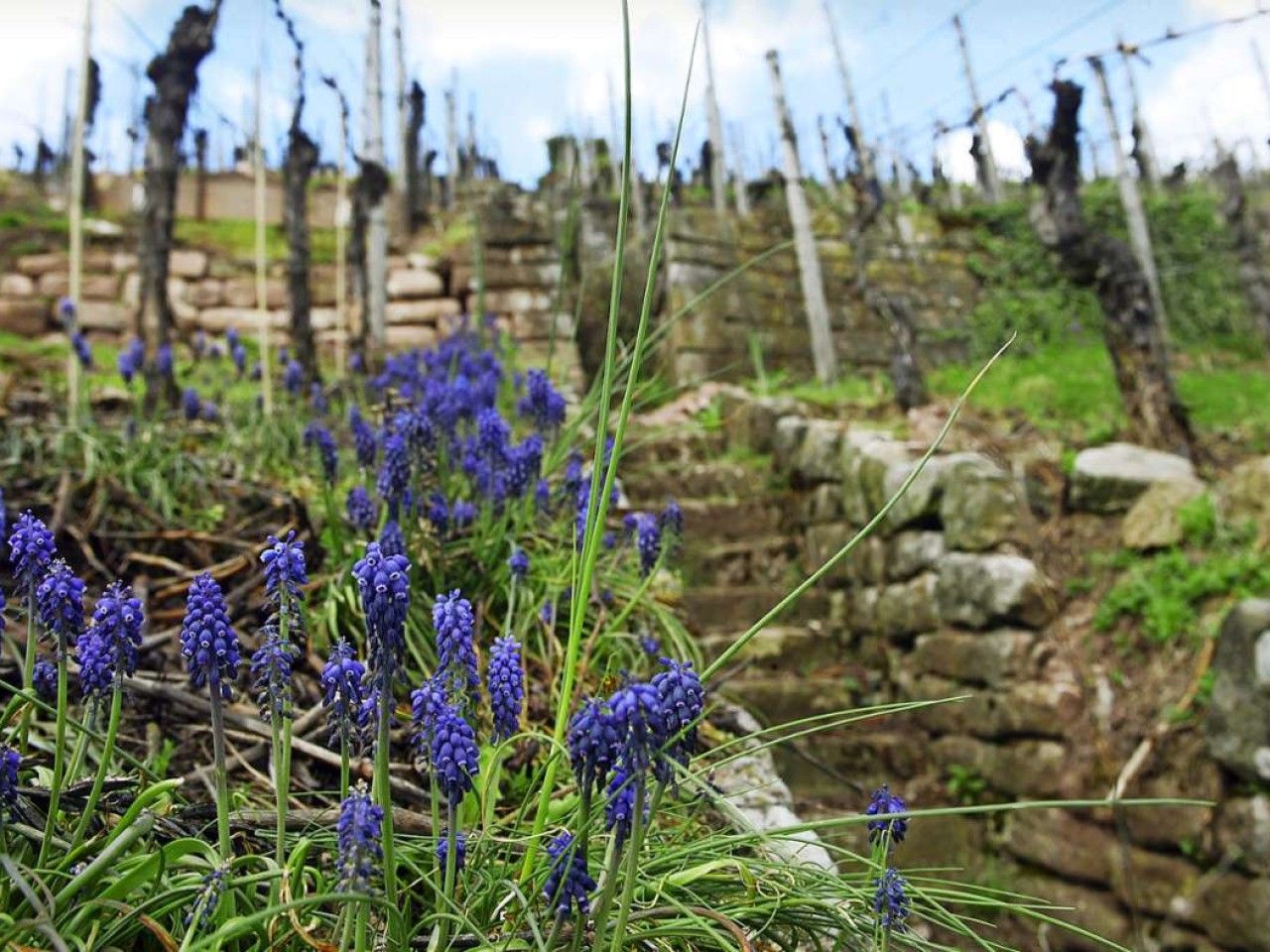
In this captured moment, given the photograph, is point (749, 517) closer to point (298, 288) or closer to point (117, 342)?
point (298, 288)

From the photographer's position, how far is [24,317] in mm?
11117

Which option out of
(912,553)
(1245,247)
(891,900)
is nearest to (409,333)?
(912,553)

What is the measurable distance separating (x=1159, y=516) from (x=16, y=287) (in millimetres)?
13078

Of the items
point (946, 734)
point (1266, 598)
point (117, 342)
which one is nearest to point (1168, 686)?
point (1266, 598)

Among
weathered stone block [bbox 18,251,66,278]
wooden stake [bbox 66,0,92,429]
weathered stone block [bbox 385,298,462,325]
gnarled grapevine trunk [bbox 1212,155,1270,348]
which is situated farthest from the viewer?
weathered stone block [bbox 18,251,66,278]

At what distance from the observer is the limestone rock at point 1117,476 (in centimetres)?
432

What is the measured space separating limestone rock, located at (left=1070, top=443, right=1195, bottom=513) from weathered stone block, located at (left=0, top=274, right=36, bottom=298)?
12.4 metres

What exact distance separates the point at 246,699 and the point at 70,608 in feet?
2.56

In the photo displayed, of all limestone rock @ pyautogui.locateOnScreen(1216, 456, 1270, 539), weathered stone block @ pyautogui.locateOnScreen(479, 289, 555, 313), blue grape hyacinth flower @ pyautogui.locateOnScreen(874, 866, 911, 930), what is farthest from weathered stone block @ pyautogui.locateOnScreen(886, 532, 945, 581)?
weathered stone block @ pyautogui.locateOnScreen(479, 289, 555, 313)

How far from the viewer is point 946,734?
4.19 metres

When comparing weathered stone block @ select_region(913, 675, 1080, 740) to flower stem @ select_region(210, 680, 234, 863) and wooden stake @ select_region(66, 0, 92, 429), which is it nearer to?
flower stem @ select_region(210, 680, 234, 863)

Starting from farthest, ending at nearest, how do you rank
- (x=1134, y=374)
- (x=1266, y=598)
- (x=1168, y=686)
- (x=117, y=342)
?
(x=117, y=342) < (x=1134, y=374) < (x=1168, y=686) < (x=1266, y=598)

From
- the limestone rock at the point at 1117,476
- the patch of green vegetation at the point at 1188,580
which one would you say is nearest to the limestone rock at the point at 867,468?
the limestone rock at the point at 1117,476

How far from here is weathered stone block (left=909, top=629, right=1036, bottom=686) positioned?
3995 millimetres
